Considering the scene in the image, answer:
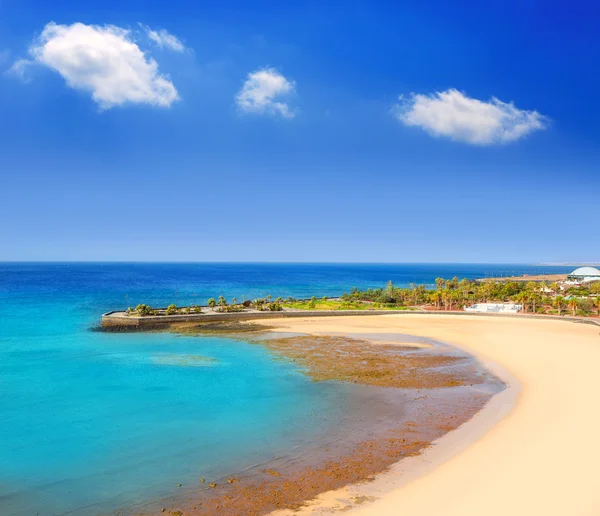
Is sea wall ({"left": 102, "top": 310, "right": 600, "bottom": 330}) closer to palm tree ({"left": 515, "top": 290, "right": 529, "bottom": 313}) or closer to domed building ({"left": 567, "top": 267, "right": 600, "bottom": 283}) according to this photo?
palm tree ({"left": 515, "top": 290, "right": 529, "bottom": 313})

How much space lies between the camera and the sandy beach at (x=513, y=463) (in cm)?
1127

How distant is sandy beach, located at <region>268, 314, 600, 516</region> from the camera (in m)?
11.3

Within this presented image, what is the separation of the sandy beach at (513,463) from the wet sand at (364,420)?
0.58 meters

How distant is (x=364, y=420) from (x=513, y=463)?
6.06 m

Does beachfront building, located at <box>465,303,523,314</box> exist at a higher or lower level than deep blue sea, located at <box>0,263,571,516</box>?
higher

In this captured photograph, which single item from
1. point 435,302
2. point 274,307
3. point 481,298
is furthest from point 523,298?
point 274,307

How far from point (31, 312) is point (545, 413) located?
206 feet

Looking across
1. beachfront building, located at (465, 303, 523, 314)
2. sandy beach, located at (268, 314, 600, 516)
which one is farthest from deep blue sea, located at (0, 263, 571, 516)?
beachfront building, located at (465, 303, 523, 314)

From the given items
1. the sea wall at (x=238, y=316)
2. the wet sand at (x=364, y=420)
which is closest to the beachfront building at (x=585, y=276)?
the sea wall at (x=238, y=316)

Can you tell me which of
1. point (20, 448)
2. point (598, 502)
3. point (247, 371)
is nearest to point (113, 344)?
point (247, 371)

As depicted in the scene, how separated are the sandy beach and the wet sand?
0.58 metres

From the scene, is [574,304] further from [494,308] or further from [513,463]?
[513,463]

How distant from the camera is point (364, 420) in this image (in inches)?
714

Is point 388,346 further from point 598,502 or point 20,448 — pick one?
point 20,448
